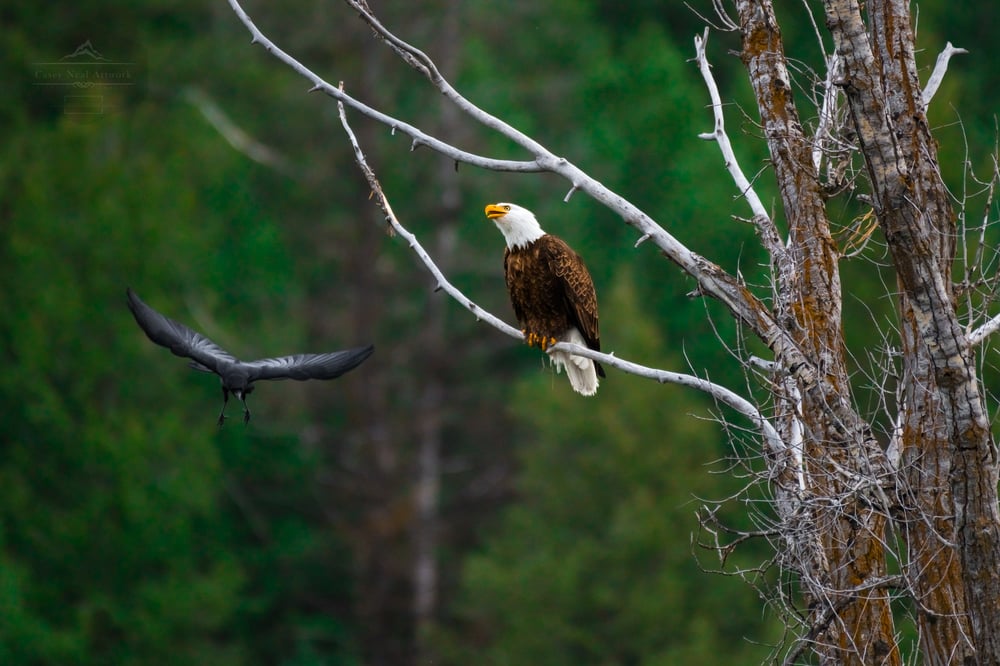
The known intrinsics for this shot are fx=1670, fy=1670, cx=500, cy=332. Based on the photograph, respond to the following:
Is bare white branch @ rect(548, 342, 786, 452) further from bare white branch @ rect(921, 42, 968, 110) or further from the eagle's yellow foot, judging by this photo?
the eagle's yellow foot

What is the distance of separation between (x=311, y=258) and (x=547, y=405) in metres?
8.84

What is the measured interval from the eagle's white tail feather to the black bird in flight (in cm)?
255

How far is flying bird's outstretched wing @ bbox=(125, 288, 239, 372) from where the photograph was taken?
8.08m

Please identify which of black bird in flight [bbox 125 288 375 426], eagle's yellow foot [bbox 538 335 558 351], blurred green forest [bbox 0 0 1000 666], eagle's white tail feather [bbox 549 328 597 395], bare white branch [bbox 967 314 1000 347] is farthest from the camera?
blurred green forest [bbox 0 0 1000 666]

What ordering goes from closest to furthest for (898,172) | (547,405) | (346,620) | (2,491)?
1. (898,172)
2. (547,405)
3. (2,491)
4. (346,620)

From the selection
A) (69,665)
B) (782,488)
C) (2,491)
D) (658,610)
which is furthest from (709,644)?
(782,488)

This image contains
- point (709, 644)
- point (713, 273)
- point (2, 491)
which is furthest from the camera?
point (2, 491)

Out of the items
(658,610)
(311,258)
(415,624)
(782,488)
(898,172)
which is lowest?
(782,488)

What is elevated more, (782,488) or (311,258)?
(311,258)

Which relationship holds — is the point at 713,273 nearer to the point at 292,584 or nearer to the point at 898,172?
the point at 898,172

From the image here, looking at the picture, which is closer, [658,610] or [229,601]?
[658,610]

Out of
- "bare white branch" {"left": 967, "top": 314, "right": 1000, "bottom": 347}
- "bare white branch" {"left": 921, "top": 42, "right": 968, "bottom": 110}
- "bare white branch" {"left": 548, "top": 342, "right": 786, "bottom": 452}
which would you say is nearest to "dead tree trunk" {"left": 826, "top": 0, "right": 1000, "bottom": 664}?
"bare white branch" {"left": 967, "top": 314, "right": 1000, "bottom": 347}

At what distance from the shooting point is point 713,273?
753cm

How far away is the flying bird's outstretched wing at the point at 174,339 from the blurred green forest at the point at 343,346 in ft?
44.5
